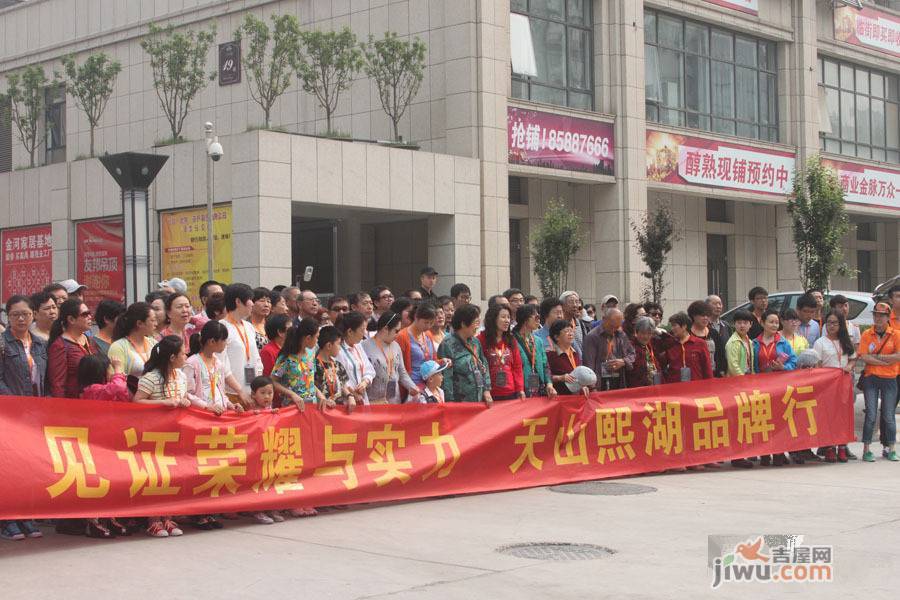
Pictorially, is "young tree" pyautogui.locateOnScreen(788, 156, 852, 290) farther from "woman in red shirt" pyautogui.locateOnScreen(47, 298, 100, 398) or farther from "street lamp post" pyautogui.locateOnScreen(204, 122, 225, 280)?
"woman in red shirt" pyautogui.locateOnScreen(47, 298, 100, 398)

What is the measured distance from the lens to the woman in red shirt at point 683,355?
1383 cm

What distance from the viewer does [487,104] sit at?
2781cm

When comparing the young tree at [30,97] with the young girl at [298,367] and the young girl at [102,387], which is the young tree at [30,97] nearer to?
the young girl at [298,367]

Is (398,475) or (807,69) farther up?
(807,69)

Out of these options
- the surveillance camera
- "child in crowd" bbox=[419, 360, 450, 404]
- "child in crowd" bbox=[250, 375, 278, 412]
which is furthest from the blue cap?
the surveillance camera

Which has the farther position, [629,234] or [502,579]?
[629,234]

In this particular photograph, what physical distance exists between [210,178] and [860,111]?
24.9 meters

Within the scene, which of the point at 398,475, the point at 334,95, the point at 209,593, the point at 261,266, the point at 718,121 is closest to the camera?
the point at 209,593

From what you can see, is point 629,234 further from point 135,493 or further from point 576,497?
point 135,493

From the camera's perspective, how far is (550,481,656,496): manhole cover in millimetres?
11797

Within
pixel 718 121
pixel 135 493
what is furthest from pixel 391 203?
pixel 135 493

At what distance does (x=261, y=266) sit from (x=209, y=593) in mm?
17394

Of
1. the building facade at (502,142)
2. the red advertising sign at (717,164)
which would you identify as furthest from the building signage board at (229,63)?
the red advertising sign at (717,164)

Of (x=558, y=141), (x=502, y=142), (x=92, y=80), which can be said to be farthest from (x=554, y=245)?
(x=92, y=80)
